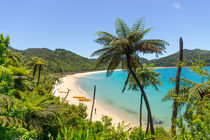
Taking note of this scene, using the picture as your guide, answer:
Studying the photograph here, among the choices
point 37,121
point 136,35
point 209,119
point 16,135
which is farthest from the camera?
point 37,121

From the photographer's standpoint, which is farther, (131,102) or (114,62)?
(131,102)

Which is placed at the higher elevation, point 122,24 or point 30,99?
point 122,24

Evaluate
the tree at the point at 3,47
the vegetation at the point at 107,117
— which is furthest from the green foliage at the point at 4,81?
the tree at the point at 3,47

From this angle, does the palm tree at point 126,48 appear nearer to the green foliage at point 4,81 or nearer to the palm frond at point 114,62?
the palm frond at point 114,62

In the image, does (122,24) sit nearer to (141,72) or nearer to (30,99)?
(141,72)

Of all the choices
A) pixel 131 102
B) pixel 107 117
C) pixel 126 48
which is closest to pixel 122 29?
pixel 126 48

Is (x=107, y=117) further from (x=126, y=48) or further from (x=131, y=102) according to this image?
(x=131, y=102)

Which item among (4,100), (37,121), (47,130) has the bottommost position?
(47,130)

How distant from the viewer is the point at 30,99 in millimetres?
8875

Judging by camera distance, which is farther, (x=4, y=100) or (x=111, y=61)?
(x=111, y=61)

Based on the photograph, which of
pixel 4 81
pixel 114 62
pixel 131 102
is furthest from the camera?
pixel 131 102

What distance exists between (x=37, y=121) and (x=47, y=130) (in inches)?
53.5

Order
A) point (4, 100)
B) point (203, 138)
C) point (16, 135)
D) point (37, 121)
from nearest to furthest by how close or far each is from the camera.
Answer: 1. point (203, 138)
2. point (4, 100)
3. point (16, 135)
4. point (37, 121)

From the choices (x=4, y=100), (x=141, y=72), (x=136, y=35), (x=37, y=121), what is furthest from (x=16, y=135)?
Result: (x=141, y=72)
